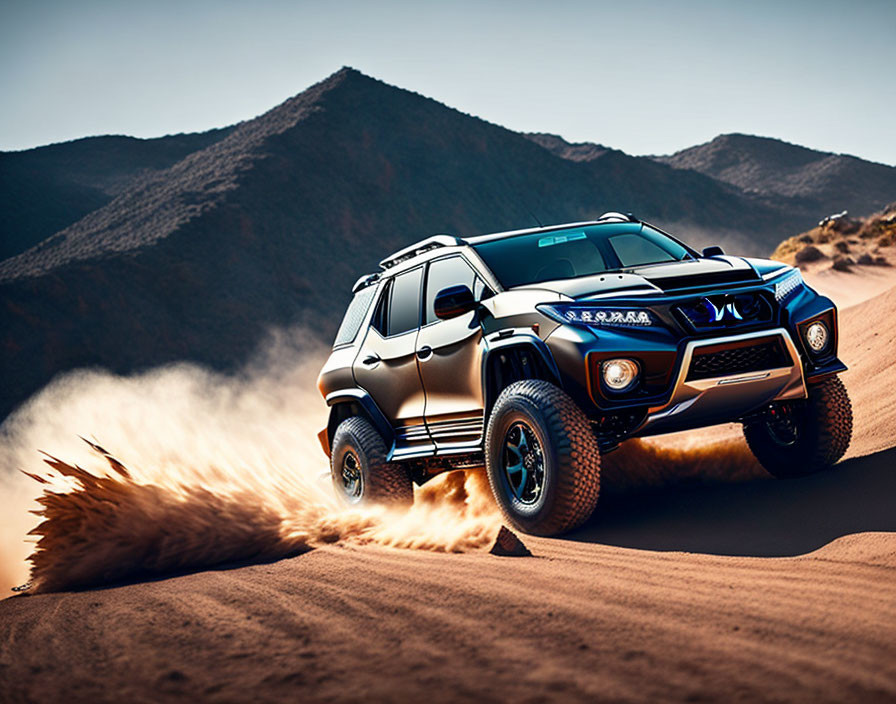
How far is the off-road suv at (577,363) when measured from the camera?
5602mm

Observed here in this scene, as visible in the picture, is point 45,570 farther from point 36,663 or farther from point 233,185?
point 233,185

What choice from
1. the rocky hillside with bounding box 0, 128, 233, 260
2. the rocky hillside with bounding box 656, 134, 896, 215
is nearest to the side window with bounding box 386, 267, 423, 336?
the rocky hillside with bounding box 0, 128, 233, 260

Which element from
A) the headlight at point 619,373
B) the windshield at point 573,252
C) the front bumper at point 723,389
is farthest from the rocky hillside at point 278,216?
the front bumper at point 723,389

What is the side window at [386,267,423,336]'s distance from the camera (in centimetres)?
756

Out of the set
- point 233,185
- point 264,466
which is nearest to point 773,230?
point 233,185

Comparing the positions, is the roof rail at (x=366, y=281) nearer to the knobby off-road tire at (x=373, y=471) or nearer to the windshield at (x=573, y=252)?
the knobby off-road tire at (x=373, y=471)

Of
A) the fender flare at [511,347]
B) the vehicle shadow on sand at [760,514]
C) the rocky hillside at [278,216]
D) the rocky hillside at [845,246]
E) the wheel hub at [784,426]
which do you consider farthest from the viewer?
the rocky hillside at [278,216]

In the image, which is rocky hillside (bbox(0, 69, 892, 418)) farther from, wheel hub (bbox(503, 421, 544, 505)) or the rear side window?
wheel hub (bbox(503, 421, 544, 505))

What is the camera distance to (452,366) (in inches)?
268

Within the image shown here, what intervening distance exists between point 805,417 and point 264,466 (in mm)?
4934

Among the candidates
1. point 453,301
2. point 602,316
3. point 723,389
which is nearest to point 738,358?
point 723,389

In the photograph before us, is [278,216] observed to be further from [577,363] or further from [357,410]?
[577,363]

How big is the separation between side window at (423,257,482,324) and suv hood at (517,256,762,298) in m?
0.71

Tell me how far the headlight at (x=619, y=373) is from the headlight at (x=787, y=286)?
1.09 meters
